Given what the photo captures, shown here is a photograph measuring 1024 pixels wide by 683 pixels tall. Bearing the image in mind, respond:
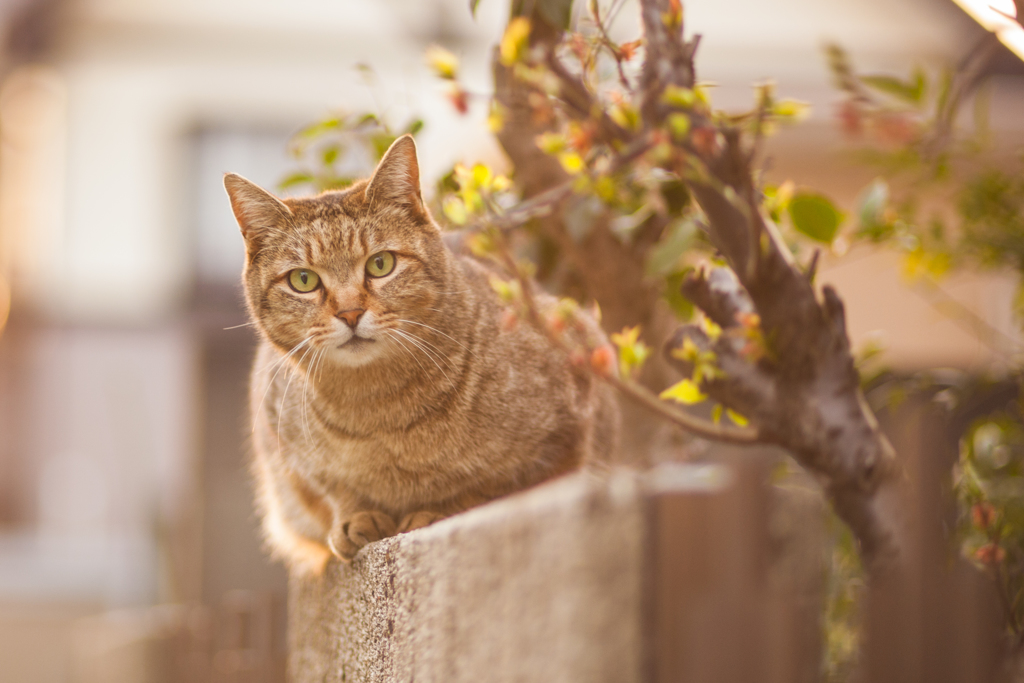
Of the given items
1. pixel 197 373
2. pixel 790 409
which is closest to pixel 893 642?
pixel 790 409

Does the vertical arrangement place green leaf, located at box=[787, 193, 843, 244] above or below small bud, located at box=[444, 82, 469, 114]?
below

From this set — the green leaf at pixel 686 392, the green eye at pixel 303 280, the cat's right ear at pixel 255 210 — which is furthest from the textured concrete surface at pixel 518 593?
the cat's right ear at pixel 255 210

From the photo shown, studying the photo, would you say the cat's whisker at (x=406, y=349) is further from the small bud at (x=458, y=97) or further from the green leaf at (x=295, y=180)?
the green leaf at (x=295, y=180)

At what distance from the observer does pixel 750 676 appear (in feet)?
3.65

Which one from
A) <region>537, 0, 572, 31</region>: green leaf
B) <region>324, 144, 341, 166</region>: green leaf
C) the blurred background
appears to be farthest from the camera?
the blurred background

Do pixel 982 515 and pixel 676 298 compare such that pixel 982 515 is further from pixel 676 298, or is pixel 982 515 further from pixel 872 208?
pixel 676 298

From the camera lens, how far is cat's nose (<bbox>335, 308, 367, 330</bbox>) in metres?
1.04

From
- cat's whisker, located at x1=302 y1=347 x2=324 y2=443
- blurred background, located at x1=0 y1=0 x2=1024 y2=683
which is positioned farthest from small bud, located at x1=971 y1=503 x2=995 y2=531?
blurred background, located at x1=0 y1=0 x2=1024 y2=683

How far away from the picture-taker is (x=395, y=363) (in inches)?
43.9

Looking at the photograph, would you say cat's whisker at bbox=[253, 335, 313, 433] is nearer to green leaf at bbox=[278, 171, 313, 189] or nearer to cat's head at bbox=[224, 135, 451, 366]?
cat's head at bbox=[224, 135, 451, 366]

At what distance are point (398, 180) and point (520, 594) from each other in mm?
526

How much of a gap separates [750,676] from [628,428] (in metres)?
0.64

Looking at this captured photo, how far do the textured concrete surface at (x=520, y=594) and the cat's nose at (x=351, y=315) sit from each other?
26cm

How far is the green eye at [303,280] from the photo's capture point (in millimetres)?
1093
